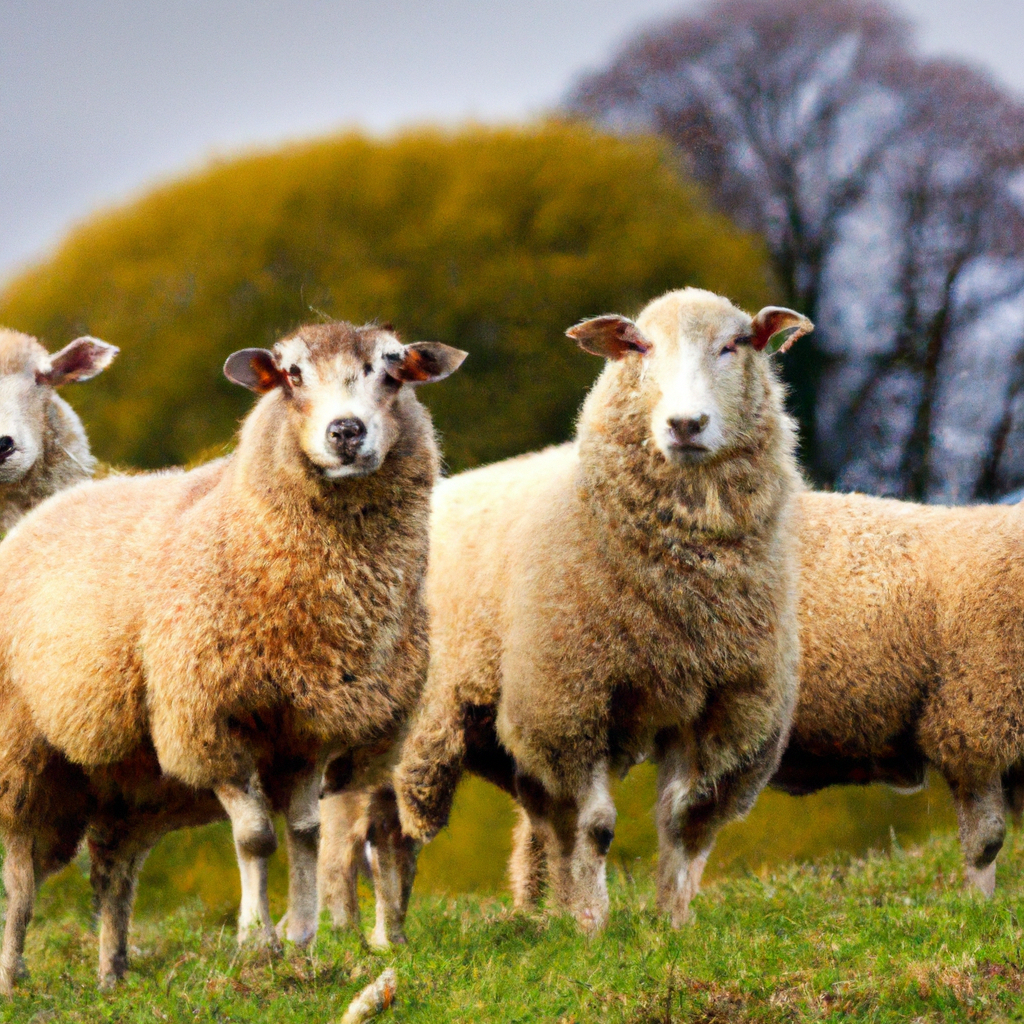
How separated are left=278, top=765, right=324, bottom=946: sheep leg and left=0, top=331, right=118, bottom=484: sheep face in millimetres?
2199

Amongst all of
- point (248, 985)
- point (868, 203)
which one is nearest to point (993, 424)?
point (868, 203)

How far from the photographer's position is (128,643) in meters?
5.11

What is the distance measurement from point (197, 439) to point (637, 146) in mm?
4406

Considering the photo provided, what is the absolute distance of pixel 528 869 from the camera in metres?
7.36

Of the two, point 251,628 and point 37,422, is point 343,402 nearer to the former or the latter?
point 251,628

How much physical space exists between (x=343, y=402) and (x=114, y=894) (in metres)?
2.22

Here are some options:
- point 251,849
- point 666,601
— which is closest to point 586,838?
point 666,601

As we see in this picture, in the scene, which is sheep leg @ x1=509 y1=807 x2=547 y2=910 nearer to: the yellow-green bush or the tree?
the yellow-green bush

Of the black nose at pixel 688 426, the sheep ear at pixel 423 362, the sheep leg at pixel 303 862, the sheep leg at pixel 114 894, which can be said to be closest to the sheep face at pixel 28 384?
the sheep leg at pixel 114 894

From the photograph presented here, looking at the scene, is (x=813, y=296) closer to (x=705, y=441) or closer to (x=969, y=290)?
(x=969, y=290)

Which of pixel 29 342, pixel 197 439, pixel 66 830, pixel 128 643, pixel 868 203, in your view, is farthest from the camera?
pixel 868 203

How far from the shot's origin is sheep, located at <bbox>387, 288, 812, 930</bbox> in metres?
5.48

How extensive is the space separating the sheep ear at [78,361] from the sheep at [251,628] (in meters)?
1.28

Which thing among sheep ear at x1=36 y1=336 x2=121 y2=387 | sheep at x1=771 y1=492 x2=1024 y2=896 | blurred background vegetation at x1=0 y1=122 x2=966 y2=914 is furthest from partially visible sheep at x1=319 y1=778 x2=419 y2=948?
blurred background vegetation at x1=0 y1=122 x2=966 y2=914
